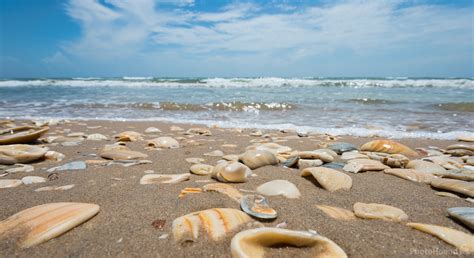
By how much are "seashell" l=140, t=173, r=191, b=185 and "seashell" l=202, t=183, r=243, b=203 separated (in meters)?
0.29

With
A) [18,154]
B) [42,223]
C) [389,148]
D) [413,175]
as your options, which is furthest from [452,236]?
[18,154]

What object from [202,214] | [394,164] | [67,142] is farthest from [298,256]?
[67,142]

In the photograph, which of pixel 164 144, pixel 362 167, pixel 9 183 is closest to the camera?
pixel 9 183

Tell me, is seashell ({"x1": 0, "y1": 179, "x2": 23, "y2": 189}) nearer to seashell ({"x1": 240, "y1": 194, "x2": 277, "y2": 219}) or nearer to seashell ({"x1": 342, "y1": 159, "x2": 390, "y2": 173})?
seashell ({"x1": 240, "y1": 194, "x2": 277, "y2": 219})

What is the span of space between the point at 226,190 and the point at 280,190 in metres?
0.34

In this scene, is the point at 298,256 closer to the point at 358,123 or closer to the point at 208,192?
the point at 208,192

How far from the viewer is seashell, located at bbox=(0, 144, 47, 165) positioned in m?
2.29

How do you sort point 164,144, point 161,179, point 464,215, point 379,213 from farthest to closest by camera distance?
point 164,144 < point 161,179 < point 379,213 < point 464,215

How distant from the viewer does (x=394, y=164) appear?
2.37 metres

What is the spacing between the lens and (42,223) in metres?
1.22

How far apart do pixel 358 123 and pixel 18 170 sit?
18.0ft

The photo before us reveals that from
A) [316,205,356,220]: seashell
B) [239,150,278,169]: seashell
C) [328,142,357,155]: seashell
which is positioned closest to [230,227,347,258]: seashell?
[316,205,356,220]: seashell

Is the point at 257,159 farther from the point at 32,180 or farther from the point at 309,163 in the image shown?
the point at 32,180

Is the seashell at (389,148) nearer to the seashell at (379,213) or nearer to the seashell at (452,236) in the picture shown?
the seashell at (379,213)
